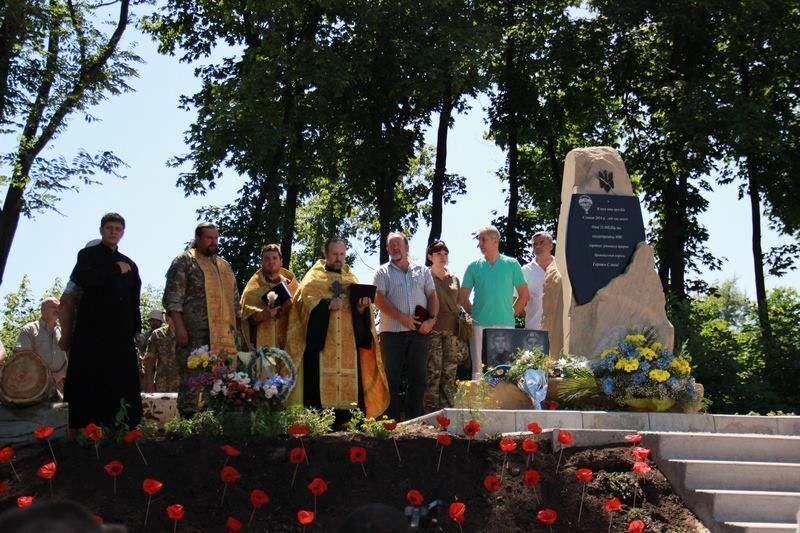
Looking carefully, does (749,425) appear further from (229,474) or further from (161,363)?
(161,363)

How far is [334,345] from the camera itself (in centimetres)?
991

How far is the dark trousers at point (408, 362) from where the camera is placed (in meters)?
10.3

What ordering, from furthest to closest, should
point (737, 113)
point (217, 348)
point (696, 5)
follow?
1. point (696, 5)
2. point (737, 113)
3. point (217, 348)

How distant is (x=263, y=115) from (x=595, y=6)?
299 inches

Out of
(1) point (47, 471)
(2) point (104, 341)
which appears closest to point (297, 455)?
(1) point (47, 471)

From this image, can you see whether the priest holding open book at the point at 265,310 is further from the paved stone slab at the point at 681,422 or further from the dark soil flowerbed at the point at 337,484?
the paved stone slab at the point at 681,422

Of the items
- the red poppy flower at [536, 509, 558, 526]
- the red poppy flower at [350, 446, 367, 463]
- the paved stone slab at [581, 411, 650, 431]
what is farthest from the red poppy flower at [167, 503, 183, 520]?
the paved stone slab at [581, 411, 650, 431]

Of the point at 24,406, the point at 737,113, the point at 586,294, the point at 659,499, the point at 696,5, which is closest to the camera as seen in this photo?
the point at 659,499

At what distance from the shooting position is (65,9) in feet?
59.4

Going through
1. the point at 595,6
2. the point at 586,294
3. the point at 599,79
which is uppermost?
the point at 595,6

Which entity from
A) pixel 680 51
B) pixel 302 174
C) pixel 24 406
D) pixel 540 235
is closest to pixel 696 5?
pixel 680 51

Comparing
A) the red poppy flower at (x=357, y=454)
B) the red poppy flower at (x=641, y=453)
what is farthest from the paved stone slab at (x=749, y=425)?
the red poppy flower at (x=357, y=454)

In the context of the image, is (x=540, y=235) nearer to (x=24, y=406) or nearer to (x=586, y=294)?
(x=586, y=294)

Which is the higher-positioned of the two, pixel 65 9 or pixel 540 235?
pixel 65 9
